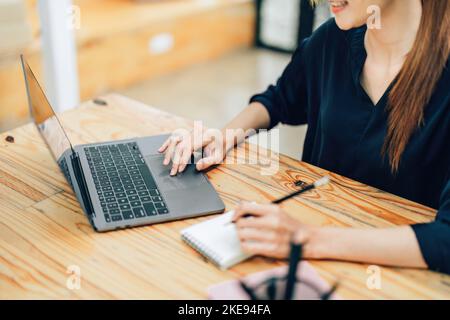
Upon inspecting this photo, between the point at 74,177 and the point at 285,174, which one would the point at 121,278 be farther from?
the point at 285,174

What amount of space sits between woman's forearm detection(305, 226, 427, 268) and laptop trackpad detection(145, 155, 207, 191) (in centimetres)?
29

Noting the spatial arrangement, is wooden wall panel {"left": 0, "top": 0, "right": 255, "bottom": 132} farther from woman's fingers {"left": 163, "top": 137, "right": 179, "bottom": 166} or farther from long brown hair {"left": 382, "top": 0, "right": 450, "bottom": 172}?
long brown hair {"left": 382, "top": 0, "right": 450, "bottom": 172}

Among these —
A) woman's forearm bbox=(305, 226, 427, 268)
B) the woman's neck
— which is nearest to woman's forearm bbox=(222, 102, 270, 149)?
the woman's neck

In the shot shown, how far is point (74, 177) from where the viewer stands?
996 mm

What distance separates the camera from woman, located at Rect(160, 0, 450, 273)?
0.82 meters

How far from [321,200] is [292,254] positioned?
0.37 m

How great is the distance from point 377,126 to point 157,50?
7.84 ft

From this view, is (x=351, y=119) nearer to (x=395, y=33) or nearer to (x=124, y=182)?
(x=395, y=33)

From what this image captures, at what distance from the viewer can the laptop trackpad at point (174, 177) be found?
3.29ft

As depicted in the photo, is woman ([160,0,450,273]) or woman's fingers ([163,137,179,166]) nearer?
woman ([160,0,450,273])

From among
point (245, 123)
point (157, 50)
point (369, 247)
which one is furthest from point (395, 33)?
point (157, 50)

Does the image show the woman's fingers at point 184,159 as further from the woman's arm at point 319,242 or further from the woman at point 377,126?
the woman's arm at point 319,242

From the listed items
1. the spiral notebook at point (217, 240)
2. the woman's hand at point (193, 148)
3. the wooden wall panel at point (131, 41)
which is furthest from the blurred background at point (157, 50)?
the spiral notebook at point (217, 240)
